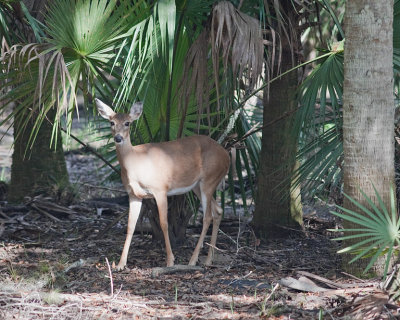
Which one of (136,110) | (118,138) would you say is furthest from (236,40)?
(118,138)

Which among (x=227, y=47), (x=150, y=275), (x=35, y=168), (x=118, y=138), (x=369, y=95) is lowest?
(x=150, y=275)

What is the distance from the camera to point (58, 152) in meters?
10.0

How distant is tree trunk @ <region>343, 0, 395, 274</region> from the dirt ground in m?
0.89

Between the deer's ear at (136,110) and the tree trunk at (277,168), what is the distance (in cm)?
168

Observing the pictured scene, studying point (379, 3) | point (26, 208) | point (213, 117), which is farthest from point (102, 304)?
point (26, 208)

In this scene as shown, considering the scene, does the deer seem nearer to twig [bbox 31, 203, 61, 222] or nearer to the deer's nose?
the deer's nose

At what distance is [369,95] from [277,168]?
2480 mm

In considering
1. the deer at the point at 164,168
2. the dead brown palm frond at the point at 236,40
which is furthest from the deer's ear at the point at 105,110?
the dead brown palm frond at the point at 236,40

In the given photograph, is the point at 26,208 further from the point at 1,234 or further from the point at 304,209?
the point at 304,209

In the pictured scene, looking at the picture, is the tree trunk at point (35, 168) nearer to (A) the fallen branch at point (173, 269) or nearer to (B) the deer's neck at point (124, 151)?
(B) the deer's neck at point (124, 151)

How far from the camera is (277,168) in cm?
813

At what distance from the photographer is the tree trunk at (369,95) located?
18.9ft

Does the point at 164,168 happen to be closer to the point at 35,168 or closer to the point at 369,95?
the point at 369,95

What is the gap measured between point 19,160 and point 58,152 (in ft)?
1.88
